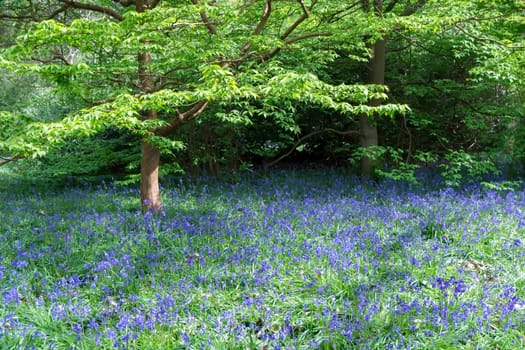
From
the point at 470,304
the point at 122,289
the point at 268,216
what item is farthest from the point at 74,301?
the point at 470,304

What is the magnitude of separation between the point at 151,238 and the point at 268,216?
1.55 meters

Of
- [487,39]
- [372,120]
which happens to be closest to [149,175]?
[372,120]

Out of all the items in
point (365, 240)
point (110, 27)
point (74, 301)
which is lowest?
point (74, 301)

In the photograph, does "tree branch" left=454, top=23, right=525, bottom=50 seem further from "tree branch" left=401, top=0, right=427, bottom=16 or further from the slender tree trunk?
the slender tree trunk

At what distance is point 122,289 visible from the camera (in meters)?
3.76

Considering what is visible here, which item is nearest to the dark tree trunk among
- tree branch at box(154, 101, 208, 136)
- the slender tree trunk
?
tree branch at box(154, 101, 208, 136)

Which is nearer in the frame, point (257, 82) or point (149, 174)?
point (257, 82)

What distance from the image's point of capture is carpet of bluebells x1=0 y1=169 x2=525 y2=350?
3025 mm

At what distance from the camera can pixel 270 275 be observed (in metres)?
3.79

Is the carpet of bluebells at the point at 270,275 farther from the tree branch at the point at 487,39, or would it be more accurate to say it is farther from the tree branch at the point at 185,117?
the tree branch at the point at 487,39

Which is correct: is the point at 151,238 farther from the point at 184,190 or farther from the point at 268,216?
the point at 184,190

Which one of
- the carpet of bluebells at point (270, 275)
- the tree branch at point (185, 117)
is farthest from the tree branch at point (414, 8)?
the tree branch at point (185, 117)

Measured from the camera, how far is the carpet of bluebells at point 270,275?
303 cm

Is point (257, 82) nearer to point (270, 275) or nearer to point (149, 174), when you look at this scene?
point (149, 174)
